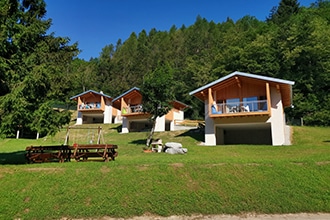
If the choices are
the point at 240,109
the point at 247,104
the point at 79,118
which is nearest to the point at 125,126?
the point at 79,118

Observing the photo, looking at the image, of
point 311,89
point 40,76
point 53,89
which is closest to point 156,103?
point 53,89

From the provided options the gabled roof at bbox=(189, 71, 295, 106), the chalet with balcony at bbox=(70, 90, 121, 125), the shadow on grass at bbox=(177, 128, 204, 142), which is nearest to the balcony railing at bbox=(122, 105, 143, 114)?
the shadow on grass at bbox=(177, 128, 204, 142)

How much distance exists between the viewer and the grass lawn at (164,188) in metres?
7.05

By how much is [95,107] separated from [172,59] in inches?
1008

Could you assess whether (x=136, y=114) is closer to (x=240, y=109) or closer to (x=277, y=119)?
(x=240, y=109)

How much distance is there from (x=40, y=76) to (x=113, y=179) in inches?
223

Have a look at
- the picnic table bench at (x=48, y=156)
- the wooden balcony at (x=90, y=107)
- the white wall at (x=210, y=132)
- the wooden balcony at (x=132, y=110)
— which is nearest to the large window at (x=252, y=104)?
the white wall at (x=210, y=132)

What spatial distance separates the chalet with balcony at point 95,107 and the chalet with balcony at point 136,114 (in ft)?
15.5

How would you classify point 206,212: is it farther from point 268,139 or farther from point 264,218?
point 268,139

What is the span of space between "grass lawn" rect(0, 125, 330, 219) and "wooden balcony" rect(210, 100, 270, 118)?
9.66 meters

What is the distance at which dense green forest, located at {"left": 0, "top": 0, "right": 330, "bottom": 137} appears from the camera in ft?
34.4

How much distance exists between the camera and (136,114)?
3075cm

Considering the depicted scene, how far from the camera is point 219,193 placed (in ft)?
25.3

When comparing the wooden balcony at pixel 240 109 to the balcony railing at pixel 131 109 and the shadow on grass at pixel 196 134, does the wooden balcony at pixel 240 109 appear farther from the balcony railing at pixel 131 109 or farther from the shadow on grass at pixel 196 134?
the balcony railing at pixel 131 109
